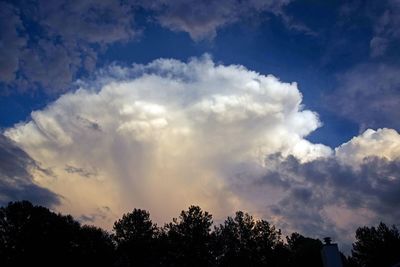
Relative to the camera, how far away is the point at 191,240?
3743 inches

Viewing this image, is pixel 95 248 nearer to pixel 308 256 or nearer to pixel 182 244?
pixel 182 244

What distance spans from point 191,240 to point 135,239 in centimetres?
1534

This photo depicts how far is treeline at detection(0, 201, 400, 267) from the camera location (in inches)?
3319

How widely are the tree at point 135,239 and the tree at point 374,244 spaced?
53.5 meters

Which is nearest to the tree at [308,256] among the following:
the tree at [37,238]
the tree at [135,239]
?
the tree at [135,239]

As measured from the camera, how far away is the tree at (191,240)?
94.7 metres

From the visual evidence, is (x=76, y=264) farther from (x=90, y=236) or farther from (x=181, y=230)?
(x=181, y=230)

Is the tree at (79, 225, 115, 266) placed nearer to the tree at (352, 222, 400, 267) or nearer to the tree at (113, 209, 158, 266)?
the tree at (113, 209, 158, 266)

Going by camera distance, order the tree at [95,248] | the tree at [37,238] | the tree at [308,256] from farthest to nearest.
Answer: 1. the tree at [95,248]
2. the tree at [308,256]
3. the tree at [37,238]

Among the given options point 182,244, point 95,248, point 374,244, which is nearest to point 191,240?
point 182,244

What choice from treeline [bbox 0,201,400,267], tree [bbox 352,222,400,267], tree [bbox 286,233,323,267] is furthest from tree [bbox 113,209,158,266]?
tree [bbox 352,222,400,267]

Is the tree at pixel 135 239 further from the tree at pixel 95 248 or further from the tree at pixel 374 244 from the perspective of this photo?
the tree at pixel 374 244

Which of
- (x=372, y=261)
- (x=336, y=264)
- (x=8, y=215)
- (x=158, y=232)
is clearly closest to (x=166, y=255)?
(x=158, y=232)

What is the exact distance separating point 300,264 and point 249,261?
534 inches
